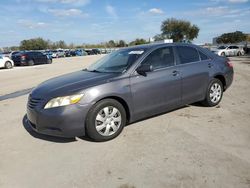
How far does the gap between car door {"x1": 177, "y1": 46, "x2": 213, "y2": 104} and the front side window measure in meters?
0.25

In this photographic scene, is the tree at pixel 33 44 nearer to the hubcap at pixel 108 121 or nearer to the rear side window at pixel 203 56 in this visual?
the rear side window at pixel 203 56

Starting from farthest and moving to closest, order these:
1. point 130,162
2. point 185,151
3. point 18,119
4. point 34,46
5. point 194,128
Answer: point 34,46 → point 18,119 → point 194,128 → point 185,151 → point 130,162

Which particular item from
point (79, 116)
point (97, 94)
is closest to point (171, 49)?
point (97, 94)

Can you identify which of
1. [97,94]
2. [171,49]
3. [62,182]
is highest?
[171,49]

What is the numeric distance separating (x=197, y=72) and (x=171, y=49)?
2.59 feet

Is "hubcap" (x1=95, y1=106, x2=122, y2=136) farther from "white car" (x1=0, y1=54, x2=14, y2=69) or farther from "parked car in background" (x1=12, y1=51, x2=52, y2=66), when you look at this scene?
"parked car in background" (x1=12, y1=51, x2=52, y2=66)

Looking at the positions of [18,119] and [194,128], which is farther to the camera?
[18,119]

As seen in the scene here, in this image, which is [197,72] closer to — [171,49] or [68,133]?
[171,49]

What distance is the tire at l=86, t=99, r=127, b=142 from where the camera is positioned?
4672 millimetres

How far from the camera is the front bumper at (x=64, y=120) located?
4.50 meters

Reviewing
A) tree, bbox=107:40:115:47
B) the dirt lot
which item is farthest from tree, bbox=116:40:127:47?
the dirt lot

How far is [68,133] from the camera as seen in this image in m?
4.58

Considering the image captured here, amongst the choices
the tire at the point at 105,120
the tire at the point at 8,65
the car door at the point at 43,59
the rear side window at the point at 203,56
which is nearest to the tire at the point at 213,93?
the rear side window at the point at 203,56

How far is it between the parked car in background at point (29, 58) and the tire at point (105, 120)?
83.0 ft
